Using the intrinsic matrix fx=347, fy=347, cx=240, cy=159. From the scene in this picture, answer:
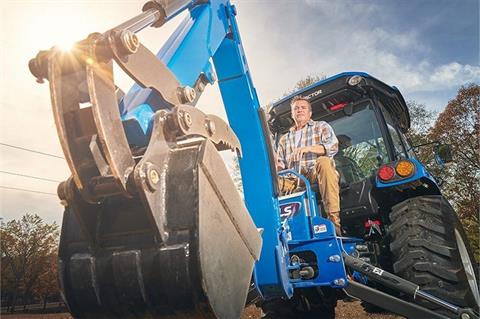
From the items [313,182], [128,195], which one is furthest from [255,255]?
[313,182]

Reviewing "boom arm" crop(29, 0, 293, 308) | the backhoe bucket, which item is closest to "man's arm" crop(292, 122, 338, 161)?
"boom arm" crop(29, 0, 293, 308)

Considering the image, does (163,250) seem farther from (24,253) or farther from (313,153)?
(24,253)

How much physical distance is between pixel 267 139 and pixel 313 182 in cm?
113

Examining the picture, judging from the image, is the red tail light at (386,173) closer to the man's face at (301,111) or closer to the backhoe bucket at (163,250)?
the man's face at (301,111)

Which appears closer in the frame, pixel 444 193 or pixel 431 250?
pixel 431 250

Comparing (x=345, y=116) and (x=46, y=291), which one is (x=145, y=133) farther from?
(x=46, y=291)

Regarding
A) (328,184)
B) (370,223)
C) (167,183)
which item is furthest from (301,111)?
(167,183)

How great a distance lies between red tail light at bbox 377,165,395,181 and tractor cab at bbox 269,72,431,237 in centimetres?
12

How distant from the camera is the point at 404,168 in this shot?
317 cm

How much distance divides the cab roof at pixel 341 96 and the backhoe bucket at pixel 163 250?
2.87 meters

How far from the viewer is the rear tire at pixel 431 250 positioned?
2727mm

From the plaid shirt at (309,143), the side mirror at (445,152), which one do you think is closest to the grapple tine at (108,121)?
the plaid shirt at (309,143)

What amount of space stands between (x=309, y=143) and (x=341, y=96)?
34.7 inches

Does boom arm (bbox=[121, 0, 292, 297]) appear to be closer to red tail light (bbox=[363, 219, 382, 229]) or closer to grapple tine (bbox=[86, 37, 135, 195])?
grapple tine (bbox=[86, 37, 135, 195])
